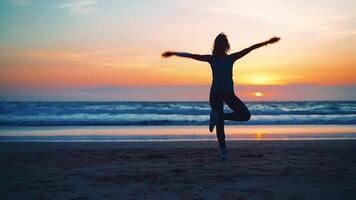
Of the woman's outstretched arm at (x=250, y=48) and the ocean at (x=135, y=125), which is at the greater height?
the woman's outstretched arm at (x=250, y=48)

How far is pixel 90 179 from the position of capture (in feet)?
15.7

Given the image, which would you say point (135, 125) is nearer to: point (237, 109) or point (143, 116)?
point (143, 116)

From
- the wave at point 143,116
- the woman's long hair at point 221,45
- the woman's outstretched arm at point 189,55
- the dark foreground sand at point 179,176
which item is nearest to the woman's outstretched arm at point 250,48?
the woman's long hair at point 221,45

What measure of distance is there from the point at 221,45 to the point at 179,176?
2301 mm

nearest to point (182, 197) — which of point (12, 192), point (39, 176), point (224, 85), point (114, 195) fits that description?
point (114, 195)

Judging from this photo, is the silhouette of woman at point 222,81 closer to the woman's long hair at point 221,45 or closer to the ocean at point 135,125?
the woman's long hair at point 221,45

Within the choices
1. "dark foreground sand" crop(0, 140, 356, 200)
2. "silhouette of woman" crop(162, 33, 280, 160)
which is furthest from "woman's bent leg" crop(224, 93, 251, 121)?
"dark foreground sand" crop(0, 140, 356, 200)

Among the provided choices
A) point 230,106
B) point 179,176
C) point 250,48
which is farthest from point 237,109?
point 179,176

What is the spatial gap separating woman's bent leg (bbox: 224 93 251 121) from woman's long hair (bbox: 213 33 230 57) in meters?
0.69

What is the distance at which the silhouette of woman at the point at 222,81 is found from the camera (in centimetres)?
602

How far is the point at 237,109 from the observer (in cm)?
599

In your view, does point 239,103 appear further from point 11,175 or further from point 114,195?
point 11,175

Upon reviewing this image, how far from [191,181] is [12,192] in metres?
2.02

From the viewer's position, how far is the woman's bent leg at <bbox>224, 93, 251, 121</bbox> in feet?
19.7
